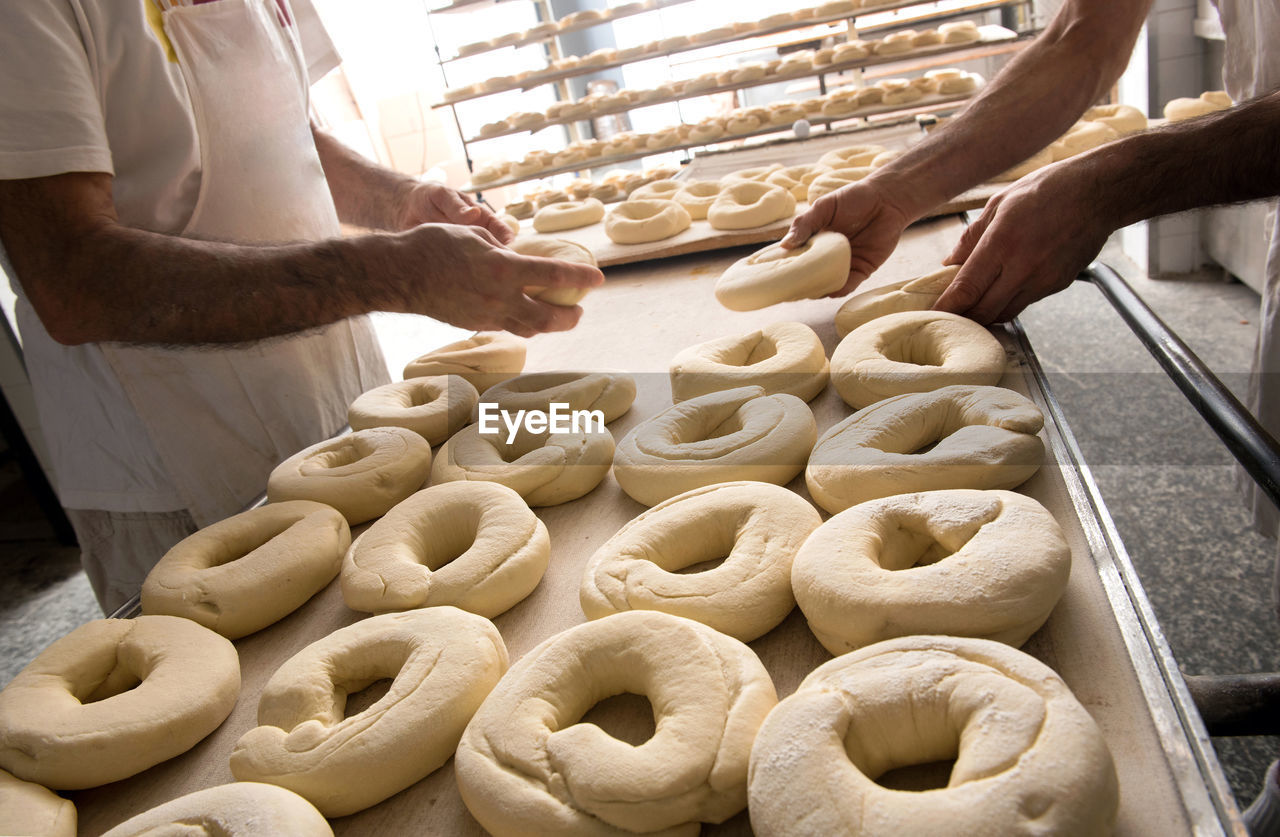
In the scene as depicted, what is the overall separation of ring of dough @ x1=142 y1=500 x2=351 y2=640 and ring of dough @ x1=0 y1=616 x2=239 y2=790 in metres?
0.05

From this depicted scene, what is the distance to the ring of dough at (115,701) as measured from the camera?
1111 mm

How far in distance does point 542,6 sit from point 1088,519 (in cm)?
683

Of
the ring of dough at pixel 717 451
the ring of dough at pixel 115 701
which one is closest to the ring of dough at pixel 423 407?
the ring of dough at pixel 717 451

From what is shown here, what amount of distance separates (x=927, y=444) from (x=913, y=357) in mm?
370

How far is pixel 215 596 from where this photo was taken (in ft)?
4.53

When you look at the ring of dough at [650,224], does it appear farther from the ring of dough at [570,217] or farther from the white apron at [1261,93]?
the white apron at [1261,93]

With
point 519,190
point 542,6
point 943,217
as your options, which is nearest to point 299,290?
point 943,217

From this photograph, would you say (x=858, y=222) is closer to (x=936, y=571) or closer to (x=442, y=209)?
(x=442, y=209)

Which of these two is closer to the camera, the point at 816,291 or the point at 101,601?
the point at 816,291

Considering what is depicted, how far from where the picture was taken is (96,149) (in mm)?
1613

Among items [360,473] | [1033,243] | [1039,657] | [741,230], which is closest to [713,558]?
[1039,657]

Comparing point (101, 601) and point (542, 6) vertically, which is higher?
point (542, 6)

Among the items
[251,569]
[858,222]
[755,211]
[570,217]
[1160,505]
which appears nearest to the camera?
[251,569]

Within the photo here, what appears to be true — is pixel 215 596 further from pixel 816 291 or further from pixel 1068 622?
pixel 816 291
